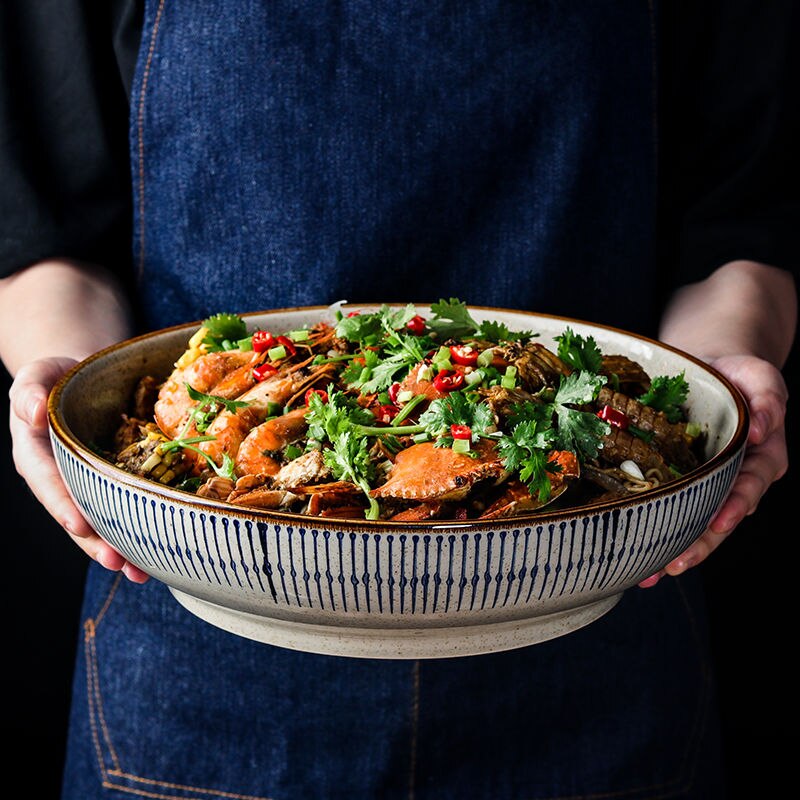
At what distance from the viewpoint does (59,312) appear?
6.37 feet

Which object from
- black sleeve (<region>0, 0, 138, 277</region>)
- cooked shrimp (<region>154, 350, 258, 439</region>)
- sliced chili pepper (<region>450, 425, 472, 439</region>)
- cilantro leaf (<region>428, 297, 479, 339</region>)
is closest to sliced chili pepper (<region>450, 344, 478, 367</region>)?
cilantro leaf (<region>428, 297, 479, 339</region>)

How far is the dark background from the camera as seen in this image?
300 cm

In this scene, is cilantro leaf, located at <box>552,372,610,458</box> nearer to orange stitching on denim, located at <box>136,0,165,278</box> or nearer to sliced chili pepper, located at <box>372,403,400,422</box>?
sliced chili pepper, located at <box>372,403,400,422</box>

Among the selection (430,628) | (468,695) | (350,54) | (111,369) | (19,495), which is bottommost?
(19,495)

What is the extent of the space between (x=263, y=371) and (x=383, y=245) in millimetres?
503

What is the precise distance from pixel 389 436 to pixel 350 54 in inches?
35.2

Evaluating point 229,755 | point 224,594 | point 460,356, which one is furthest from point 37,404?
point 229,755

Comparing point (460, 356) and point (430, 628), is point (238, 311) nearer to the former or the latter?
point (460, 356)

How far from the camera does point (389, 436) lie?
4.36 feet

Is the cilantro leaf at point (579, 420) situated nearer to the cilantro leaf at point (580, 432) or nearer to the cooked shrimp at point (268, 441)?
the cilantro leaf at point (580, 432)

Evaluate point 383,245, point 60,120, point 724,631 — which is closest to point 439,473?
point 383,245

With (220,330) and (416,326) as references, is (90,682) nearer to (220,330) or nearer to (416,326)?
(220,330)

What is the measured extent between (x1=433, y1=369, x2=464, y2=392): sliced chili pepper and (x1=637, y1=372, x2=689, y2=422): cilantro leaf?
0.32 metres

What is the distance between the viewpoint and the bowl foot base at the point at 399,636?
1.27 meters
